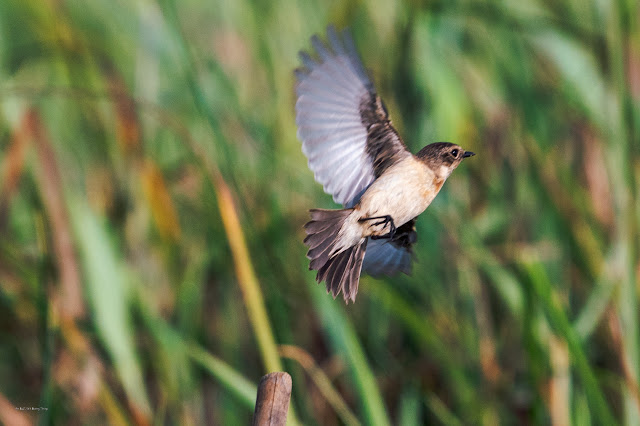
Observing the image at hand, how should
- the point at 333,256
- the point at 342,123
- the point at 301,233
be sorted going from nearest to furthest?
the point at 333,256, the point at 342,123, the point at 301,233

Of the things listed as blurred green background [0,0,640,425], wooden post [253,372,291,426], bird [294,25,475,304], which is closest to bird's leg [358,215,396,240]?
bird [294,25,475,304]

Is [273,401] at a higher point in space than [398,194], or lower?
lower

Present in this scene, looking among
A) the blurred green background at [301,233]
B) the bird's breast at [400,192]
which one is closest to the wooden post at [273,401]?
the bird's breast at [400,192]

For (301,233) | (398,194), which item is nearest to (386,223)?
(398,194)

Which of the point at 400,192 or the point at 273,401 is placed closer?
the point at 273,401

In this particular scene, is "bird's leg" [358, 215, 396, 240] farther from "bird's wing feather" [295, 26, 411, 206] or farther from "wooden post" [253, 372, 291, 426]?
"wooden post" [253, 372, 291, 426]

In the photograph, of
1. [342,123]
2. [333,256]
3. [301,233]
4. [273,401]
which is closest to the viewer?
[273,401]

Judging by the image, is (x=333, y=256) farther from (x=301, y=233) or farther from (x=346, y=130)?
(x=301, y=233)

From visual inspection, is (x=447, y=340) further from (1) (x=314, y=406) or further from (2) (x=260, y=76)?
(2) (x=260, y=76)
